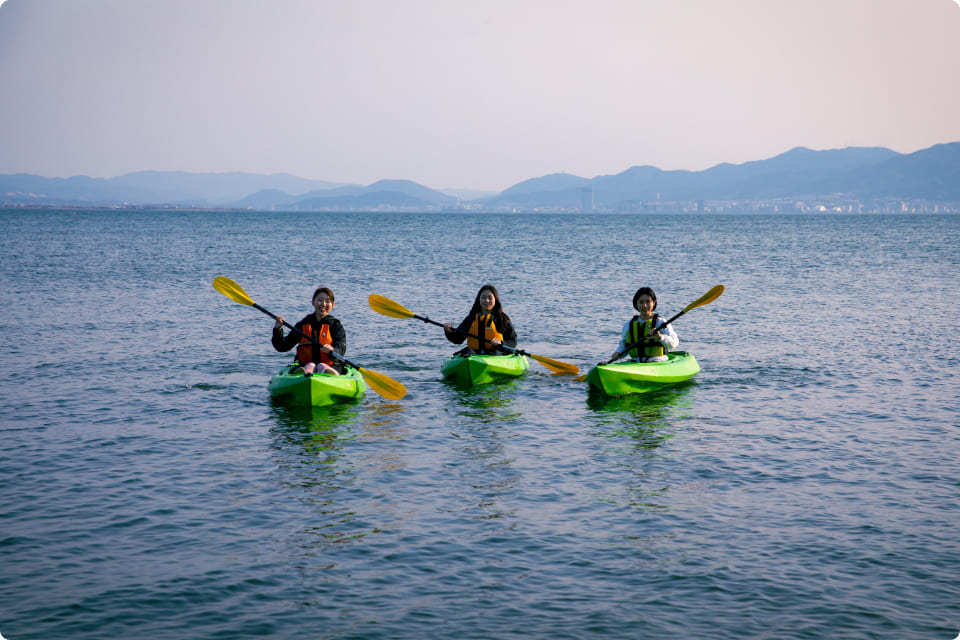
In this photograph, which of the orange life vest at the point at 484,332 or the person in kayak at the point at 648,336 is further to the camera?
the orange life vest at the point at 484,332

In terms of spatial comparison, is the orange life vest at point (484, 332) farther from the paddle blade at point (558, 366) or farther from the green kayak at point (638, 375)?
the green kayak at point (638, 375)

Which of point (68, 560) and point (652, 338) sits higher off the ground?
point (652, 338)

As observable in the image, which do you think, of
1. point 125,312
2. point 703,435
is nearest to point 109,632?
point 703,435

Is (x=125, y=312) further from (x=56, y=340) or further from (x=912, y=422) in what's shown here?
(x=912, y=422)

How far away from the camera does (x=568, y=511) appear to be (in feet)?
25.0

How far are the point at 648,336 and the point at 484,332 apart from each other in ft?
8.43

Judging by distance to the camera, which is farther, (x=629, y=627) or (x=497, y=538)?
(x=497, y=538)

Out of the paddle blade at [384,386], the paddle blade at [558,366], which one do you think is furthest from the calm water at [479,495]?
the paddle blade at [558,366]

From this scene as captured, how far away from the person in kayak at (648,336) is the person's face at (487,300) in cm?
201

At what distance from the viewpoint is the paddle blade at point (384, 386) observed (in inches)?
472

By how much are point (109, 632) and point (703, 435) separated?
7.09 metres

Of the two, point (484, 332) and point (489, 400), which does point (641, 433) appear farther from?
point (484, 332)

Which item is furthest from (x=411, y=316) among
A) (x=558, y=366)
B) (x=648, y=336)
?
(x=648, y=336)

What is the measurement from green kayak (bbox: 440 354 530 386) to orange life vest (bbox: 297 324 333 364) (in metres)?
2.10
